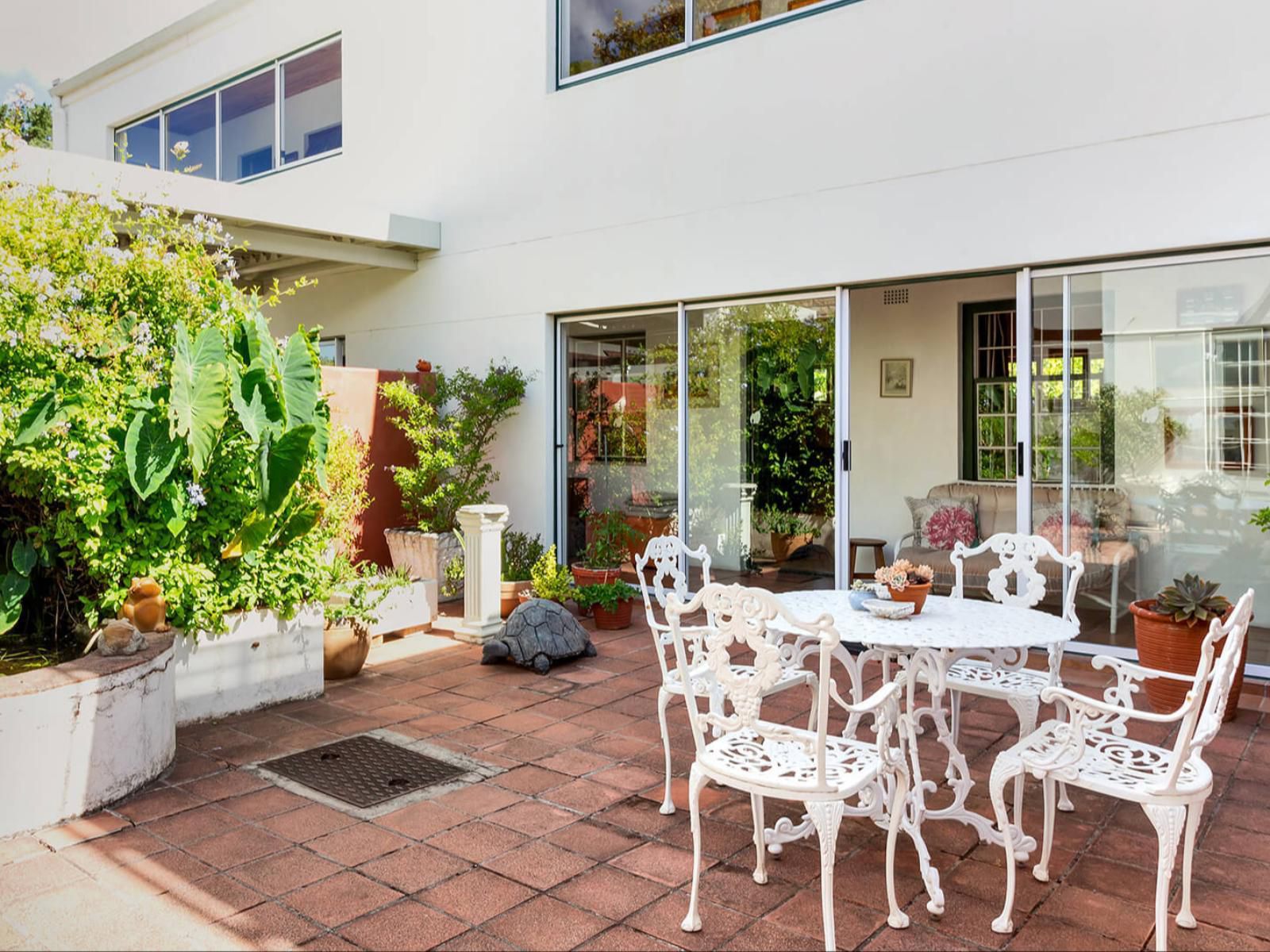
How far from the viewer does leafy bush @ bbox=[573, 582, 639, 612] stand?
6.80 meters

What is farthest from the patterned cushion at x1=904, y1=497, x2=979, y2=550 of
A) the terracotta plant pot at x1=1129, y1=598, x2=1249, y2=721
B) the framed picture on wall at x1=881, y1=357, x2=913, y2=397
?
the terracotta plant pot at x1=1129, y1=598, x2=1249, y2=721

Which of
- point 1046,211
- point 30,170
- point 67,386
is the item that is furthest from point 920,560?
point 30,170

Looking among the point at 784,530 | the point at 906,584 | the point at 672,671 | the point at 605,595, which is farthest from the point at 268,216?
the point at 906,584

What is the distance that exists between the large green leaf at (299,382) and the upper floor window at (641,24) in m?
4.00

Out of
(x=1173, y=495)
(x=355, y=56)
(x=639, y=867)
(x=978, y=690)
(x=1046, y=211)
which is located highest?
(x=355, y=56)

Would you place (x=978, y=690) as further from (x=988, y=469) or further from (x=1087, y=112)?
(x=988, y=469)

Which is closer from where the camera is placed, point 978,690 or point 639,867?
point 639,867

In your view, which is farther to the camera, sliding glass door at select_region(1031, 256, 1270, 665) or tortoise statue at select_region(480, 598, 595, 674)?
tortoise statue at select_region(480, 598, 595, 674)

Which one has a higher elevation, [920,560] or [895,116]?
[895,116]

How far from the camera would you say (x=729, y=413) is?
7.34m

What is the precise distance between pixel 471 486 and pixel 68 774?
4.57m

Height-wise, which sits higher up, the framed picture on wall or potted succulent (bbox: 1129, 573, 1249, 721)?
the framed picture on wall

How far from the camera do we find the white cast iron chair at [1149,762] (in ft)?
8.13

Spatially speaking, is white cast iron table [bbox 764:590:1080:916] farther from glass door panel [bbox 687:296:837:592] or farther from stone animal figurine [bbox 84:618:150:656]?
glass door panel [bbox 687:296:837:592]
